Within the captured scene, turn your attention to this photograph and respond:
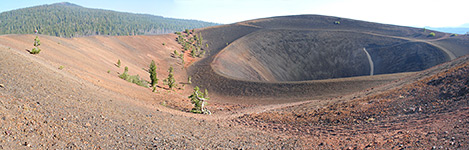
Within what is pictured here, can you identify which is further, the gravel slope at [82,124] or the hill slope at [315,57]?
the hill slope at [315,57]

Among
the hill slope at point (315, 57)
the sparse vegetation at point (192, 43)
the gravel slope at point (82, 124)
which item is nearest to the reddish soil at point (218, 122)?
the gravel slope at point (82, 124)

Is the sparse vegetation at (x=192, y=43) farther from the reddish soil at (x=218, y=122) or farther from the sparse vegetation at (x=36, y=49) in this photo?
the reddish soil at (x=218, y=122)

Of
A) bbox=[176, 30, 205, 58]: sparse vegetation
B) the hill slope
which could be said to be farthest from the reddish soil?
bbox=[176, 30, 205, 58]: sparse vegetation

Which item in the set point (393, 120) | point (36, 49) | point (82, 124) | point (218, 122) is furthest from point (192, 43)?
point (393, 120)

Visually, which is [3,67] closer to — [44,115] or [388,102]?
[44,115]

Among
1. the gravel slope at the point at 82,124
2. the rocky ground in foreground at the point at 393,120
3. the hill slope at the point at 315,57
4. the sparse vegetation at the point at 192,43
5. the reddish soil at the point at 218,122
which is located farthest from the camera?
the sparse vegetation at the point at 192,43

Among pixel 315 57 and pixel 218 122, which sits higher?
pixel 218 122

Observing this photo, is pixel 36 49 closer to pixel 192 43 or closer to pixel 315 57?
pixel 192 43

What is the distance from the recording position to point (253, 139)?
9.39 m

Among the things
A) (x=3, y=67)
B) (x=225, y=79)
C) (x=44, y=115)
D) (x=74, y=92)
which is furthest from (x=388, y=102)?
(x=225, y=79)

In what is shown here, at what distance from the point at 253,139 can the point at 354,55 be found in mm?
54348

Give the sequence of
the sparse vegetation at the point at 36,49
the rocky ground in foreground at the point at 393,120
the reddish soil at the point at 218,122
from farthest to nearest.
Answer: the sparse vegetation at the point at 36,49 → the rocky ground in foreground at the point at 393,120 → the reddish soil at the point at 218,122

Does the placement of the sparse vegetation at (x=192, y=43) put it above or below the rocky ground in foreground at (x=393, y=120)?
below

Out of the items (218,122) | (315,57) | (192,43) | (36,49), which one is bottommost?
(192,43)
